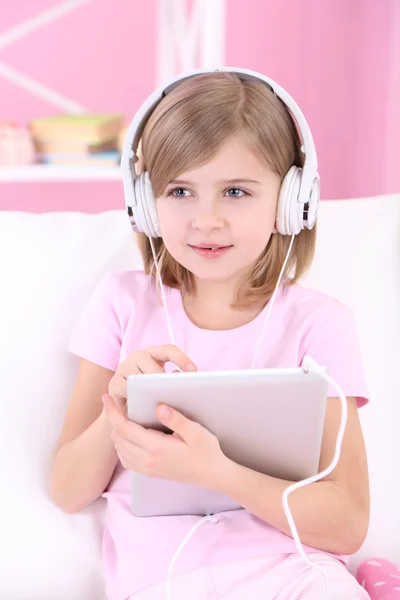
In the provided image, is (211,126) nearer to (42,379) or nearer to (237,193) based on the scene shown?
(237,193)

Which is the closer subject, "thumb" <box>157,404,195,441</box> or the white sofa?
"thumb" <box>157,404,195,441</box>

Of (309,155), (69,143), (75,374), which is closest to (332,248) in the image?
(309,155)

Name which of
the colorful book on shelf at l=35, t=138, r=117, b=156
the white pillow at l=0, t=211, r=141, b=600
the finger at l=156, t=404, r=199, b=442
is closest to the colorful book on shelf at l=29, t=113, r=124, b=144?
the colorful book on shelf at l=35, t=138, r=117, b=156

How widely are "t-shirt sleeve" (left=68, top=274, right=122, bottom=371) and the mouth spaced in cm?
18

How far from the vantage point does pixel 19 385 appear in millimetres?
1246

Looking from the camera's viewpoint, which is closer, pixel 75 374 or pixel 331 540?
pixel 331 540

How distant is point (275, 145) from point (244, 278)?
200mm

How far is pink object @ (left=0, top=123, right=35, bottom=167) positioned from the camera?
2.39m

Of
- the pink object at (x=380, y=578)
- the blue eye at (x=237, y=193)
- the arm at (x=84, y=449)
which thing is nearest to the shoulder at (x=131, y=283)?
the arm at (x=84, y=449)

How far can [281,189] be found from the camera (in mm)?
1087

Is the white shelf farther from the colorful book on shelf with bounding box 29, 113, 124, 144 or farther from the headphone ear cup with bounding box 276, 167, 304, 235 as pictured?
the headphone ear cup with bounding box 276, 167, 304, 235

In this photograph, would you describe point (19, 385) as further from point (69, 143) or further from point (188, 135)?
point (69, 143)

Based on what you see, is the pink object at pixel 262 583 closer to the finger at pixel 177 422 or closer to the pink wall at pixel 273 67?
the finger at pixel 177 422

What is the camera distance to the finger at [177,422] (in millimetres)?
889
